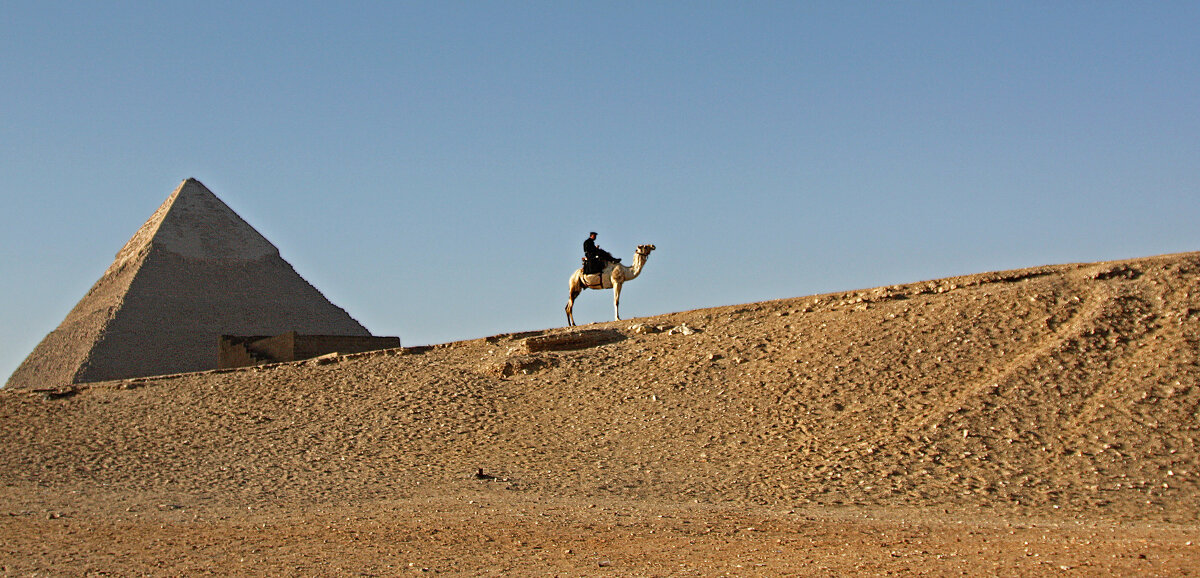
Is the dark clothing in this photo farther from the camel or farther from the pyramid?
the pyramid

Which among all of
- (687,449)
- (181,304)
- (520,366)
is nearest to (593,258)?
(520,366)

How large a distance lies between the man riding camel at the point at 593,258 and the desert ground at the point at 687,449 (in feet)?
5.00

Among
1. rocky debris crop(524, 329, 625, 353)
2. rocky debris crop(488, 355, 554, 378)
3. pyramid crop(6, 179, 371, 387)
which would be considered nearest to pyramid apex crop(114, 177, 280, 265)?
pyramid crop(6, 179, 371, 387)

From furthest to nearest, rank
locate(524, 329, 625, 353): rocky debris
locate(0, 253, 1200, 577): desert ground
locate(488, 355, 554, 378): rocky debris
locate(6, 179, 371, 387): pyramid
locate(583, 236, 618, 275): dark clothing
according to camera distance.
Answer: locate(6, 179, 371, 387): pyramid → locate(583, 236, 618, 275): dark clothing → locate(524, 329, 625, 353): rocky debris → locate(488, 355, 554, 378): rocky debris → locate(0, 253, 1200, 577): desert ground

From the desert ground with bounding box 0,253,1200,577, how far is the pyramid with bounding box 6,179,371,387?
58.7 ft

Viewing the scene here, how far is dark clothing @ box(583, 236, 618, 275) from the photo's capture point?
20812 millimetres

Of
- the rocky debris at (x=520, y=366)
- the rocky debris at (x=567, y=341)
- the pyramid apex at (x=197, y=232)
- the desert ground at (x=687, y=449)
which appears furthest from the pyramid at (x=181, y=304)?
the rocky debris at (x=520, y=366)

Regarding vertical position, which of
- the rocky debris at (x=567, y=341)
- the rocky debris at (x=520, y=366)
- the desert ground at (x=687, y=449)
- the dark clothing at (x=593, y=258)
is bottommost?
the desert ground at (x=687, y=449)

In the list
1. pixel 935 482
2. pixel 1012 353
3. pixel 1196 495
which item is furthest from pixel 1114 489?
pixel 1012 353

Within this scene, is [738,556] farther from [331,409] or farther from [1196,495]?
[331,409]

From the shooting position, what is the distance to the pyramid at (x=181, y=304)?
3634 centimetres

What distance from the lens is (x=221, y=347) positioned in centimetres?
→ 2762

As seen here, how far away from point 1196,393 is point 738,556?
694 centimetres

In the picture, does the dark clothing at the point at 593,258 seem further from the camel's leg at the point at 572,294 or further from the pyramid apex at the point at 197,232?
the pyramid apex at the point at 197,232
